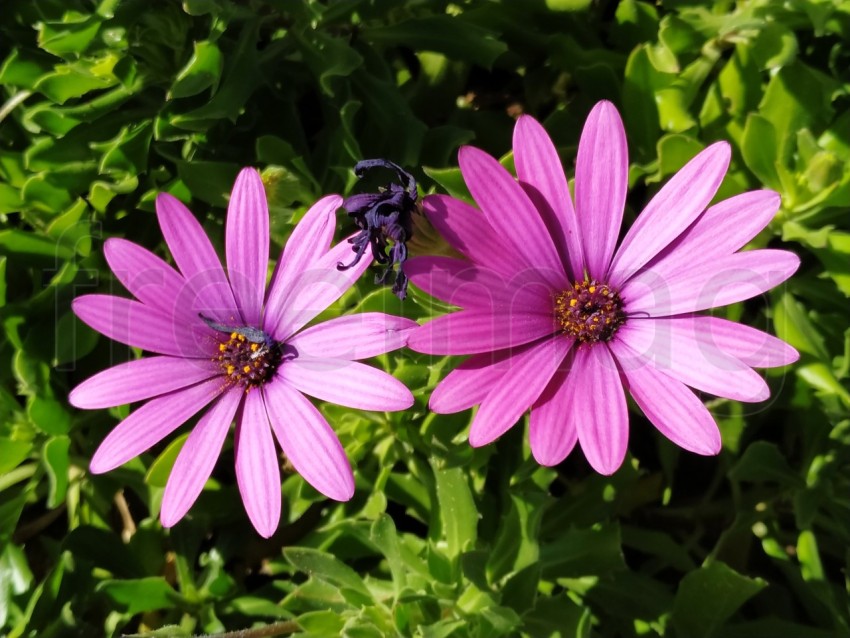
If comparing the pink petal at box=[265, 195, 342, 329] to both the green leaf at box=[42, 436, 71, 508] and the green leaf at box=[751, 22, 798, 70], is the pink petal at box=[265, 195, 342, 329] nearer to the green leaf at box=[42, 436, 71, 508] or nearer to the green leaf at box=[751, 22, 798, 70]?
the green leaf at box=[42, 436, 71, 508]

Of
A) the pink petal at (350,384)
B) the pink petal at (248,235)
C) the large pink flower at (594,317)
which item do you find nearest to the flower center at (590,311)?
the large pink flower at (594,317)

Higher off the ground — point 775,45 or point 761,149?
point 775,45

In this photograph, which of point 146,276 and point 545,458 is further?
point 146,276

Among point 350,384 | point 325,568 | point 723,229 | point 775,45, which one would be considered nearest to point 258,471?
point 350,384

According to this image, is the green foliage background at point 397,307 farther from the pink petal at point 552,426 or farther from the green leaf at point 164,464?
the pink petal at point 552,426

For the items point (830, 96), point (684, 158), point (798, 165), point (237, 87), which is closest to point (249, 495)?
point (237, 87)

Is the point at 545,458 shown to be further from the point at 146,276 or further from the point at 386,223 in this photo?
the point at 146,276

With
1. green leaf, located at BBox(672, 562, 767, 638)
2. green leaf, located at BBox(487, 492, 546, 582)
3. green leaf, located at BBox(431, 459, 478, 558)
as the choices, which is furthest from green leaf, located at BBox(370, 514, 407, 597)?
green leaf, located at BBox(672, 562, 767, 638)
